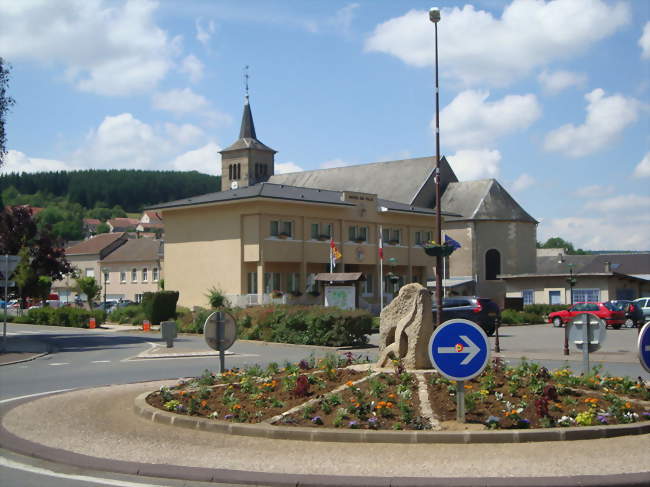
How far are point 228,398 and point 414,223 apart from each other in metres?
53.0

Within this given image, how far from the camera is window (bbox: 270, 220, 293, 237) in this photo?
52.9 metres

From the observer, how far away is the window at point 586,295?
2367 inches

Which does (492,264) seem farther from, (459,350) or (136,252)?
(459,350)

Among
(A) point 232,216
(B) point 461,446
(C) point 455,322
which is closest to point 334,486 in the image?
(B) point 461,446

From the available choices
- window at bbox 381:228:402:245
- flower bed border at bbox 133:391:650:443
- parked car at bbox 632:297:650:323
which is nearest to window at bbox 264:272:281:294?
window at bbox 381:228:402:245

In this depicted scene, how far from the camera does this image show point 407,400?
990 centimetres

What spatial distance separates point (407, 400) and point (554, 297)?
55858 mm

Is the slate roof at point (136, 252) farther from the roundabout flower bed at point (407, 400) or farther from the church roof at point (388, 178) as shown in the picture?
the roundabout flower bed at point (407, 400)

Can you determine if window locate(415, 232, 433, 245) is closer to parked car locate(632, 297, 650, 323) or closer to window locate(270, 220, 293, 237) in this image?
window locate(270, 220, 293, 237)

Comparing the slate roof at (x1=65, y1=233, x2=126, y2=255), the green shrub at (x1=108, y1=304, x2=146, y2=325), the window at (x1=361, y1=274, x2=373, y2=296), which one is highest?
the slate roof at (x1=65, y1=233, x2=126, y2=255)

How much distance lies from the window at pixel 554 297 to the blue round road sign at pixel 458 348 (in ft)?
184

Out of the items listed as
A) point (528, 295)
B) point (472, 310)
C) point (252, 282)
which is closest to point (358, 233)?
point (252, 282)

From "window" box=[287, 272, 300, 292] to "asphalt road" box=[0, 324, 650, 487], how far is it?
2037cm

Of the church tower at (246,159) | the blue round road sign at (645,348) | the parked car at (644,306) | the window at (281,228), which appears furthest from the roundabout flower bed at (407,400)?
the church tower at (246,159)
